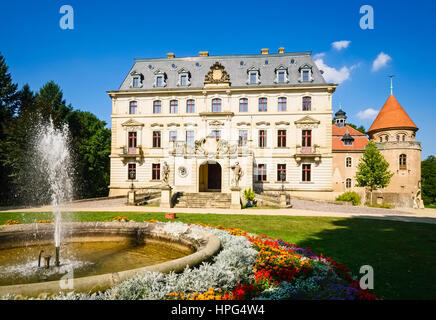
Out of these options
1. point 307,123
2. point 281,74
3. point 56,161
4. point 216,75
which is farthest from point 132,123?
point 56,161

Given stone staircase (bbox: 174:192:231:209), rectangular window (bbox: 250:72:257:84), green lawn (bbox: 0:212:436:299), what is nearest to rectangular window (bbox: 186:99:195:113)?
rectangular window (bbox: 250:72:257:84)

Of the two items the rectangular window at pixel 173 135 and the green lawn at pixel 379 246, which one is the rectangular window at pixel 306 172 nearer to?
the green lawn at pixel 379 246

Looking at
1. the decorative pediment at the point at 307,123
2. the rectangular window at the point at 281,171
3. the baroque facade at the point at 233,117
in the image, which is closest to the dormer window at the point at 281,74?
the baroque facade at the point at 233,117

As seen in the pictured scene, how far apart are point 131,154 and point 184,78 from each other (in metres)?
12.2

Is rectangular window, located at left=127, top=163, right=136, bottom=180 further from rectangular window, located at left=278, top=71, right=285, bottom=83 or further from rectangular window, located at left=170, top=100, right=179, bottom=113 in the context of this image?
rectangular window, located at left=278, top=71, right=285, bottom=83

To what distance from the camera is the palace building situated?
1096 inches

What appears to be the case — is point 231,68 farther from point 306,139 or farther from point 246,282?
point 246,282

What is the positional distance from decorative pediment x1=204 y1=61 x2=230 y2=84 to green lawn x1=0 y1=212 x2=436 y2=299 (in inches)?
845

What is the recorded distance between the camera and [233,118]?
95.8ft

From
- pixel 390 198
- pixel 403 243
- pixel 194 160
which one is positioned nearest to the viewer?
pixel 403 243

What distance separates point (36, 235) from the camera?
7102mm
